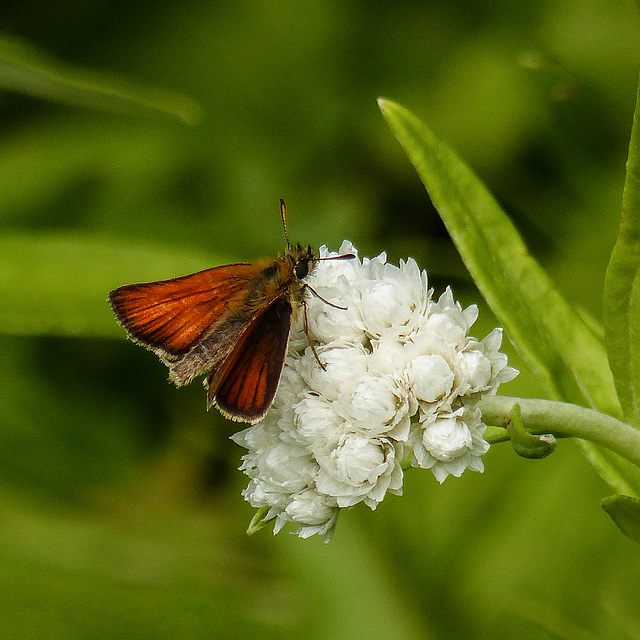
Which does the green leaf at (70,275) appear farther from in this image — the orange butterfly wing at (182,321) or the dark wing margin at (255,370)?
the dark wing margin at (255,370)

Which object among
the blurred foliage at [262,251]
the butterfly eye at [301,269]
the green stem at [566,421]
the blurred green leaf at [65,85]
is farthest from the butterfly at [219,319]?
the blurred green leaf at [65,85]

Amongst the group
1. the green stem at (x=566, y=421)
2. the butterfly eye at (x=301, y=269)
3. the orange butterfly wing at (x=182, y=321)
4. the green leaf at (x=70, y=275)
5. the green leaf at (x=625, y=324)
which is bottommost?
the green leaf at (x=70, y=275)

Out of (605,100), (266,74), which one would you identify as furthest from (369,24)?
(605,100)

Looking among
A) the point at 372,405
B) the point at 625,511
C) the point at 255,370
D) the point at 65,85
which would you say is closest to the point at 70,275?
the point at 65,85

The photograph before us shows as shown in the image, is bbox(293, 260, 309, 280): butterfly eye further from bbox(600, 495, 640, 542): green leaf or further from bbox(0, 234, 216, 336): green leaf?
bbox(0, 234, 216, 336): green leaf

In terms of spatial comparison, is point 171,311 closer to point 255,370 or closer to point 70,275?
point 255,370

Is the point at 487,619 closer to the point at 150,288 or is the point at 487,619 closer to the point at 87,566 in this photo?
the point at 87,566

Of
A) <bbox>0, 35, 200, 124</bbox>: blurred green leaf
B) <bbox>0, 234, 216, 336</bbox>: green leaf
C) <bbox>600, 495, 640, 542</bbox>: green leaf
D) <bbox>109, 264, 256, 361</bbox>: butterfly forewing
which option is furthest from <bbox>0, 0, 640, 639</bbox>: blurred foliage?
<bbox>109, 264, 256, 361</bbox>: butterfly forewing

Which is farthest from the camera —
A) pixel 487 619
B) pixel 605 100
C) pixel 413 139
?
pixel 605 100
